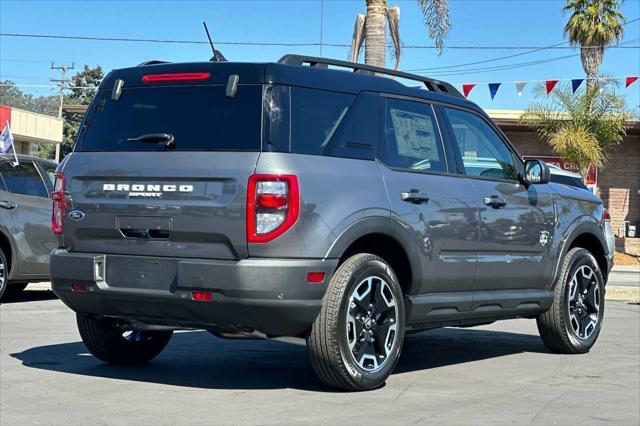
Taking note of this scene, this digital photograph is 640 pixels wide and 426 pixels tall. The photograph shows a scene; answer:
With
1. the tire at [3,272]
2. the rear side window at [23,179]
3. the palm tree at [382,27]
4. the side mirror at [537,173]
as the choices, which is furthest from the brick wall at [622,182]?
the side mirror at [537,173]

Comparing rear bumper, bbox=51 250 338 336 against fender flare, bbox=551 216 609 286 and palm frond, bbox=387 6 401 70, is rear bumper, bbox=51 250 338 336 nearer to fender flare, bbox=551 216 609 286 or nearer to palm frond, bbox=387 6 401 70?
fender flare, bbox=551 216 609 286

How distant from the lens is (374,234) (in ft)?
22.8

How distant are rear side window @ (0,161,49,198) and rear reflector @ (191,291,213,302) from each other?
21.9ft

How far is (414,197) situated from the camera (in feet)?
23.8

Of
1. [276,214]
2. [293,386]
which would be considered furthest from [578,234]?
[276,214]

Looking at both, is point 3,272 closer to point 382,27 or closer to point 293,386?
point 293,386

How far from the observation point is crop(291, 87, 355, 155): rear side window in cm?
663

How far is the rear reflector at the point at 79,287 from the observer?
6855 mm

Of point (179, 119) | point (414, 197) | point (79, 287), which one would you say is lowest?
point (79, 287)

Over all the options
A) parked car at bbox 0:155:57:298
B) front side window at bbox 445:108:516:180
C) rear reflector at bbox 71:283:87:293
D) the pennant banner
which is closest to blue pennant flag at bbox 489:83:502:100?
the pennant banner

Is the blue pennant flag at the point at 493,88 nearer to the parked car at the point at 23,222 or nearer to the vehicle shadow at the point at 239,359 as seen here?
the parked car at the point at 23,222

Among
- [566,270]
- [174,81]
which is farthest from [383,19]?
[174,81]

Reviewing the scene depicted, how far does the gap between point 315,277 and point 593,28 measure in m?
36.9

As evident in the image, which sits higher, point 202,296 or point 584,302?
point 202,296
